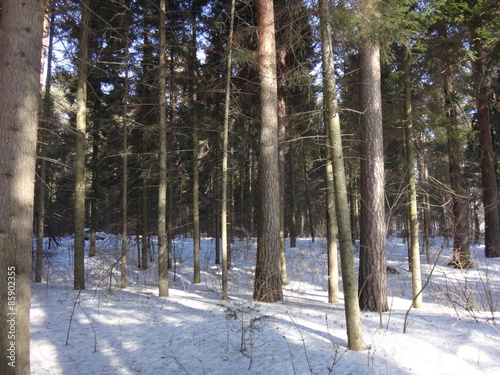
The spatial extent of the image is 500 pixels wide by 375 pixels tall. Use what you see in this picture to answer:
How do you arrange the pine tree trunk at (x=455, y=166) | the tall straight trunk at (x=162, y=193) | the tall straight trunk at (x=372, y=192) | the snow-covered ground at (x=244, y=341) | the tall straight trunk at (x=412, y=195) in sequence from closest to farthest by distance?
the snow-covered ground at (x=244, y=341) → the tall straight trunk at (x=372, y=192) → the tall straight trunk at (x=412, y=195) → the pine tree trunk at (x=455, y=166) → the tall straight trunk at (x=162, y=193)

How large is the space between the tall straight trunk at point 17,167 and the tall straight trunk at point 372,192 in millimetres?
5891

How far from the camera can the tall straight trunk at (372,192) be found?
6961mm

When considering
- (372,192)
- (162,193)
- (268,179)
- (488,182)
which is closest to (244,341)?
(372,192)

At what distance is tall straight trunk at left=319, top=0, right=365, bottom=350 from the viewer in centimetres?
463

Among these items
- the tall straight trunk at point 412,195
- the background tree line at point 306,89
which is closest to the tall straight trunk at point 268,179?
the background tree line at point 306,89

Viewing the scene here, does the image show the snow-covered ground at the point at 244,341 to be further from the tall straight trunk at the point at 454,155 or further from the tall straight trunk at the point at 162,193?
the tall straight trunk at the point at 454,155

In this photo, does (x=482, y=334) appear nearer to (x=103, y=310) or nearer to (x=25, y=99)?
(x=25, y=99)

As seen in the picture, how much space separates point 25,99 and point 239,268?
1347cm

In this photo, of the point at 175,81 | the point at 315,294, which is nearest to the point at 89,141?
the point at 175,81

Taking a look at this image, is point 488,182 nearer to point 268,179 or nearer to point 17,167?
point 268,179

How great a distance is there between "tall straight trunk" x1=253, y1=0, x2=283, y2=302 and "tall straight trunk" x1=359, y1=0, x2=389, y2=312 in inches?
85.7

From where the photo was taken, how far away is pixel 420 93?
10.1 meters

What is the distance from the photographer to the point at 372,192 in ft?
23.2

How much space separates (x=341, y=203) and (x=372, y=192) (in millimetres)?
2649
